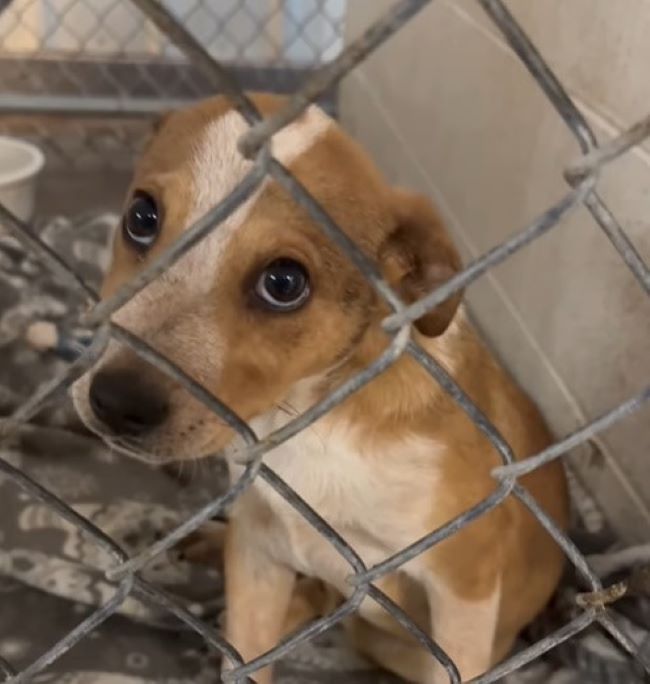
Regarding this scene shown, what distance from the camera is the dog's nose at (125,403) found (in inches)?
40.2

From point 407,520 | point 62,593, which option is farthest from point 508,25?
point 62,593

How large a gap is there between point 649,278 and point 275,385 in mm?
478

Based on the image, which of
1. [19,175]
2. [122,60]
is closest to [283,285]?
[19,175]

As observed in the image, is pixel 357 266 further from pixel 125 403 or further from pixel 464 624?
pixel 464 624

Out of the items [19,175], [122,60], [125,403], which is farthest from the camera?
[122,60]

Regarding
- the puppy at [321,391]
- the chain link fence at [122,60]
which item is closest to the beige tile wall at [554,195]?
the puppy at [321,391]

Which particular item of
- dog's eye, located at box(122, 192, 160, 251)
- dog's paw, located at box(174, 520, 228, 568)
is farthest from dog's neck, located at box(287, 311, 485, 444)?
dog's paw, located at box(174, 520, 228, 568)

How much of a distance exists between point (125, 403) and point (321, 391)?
1.11 feet

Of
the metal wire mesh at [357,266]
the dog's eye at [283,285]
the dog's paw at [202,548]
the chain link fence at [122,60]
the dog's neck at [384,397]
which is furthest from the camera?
the chain link fence at [122,60]

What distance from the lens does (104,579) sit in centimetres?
169

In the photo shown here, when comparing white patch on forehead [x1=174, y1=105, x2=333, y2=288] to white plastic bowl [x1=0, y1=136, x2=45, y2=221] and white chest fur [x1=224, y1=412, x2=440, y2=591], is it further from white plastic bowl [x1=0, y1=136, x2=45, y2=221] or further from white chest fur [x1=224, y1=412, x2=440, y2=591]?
white plastic bowl [x1=0, y1=136, x2=45, y2=221]

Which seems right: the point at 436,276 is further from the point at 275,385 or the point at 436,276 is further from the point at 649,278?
the point at 649,278

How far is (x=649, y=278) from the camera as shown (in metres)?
0.83

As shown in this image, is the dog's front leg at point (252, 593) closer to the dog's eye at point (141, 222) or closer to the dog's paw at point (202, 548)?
the dog's paw at point (202, 548)
